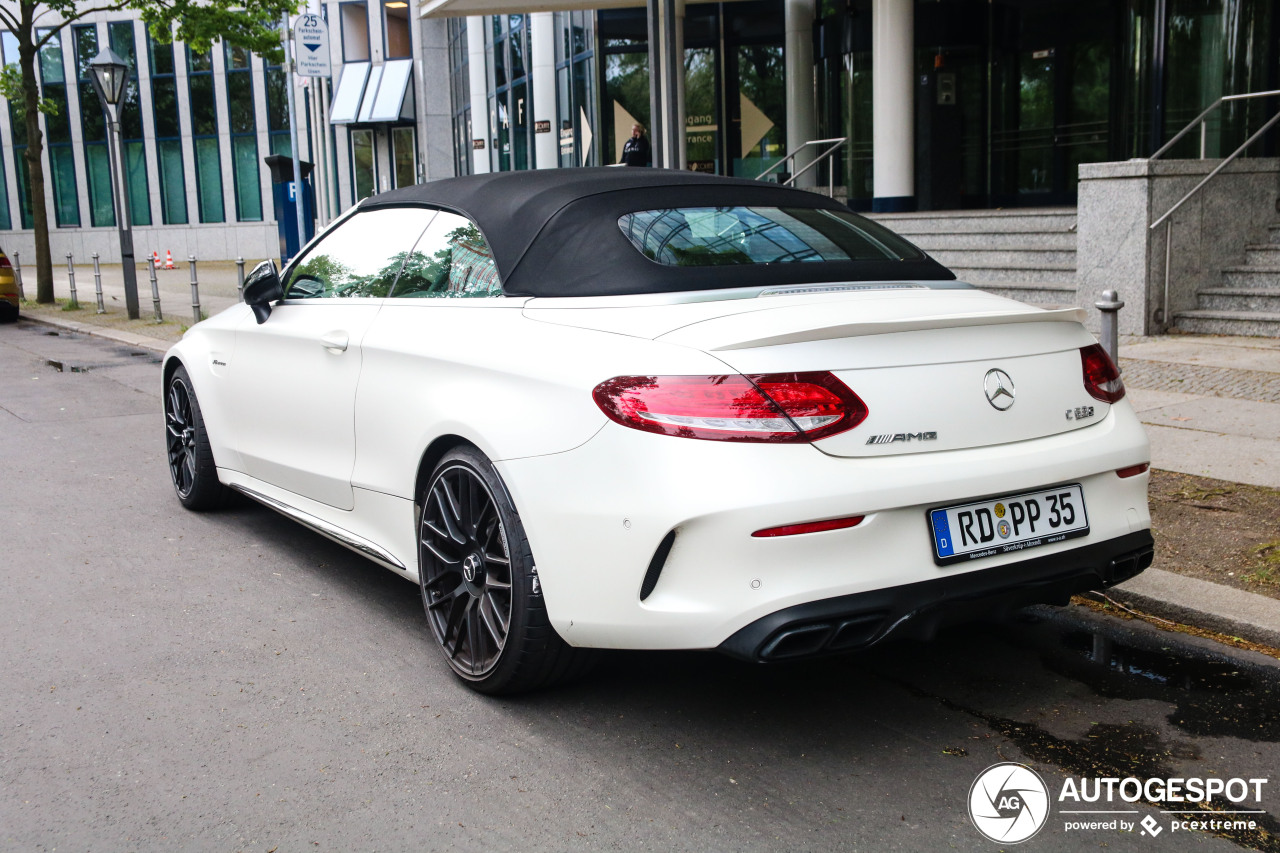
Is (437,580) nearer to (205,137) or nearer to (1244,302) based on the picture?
(1244,302)

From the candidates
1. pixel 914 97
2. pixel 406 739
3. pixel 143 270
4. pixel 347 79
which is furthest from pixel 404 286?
pixel 347 79

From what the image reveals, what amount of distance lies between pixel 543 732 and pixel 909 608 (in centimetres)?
109

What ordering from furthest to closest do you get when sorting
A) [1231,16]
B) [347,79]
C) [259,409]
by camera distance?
[347,79]
[1231,16]
[259,409]

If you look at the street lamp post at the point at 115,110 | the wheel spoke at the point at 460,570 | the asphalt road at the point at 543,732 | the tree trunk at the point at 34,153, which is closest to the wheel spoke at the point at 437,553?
the wheel spoke at the point at 460,570

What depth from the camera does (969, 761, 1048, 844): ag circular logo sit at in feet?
9.34

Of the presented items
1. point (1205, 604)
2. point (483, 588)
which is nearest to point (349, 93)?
point (483, 588)

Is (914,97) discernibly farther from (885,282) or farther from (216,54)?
(216,54)

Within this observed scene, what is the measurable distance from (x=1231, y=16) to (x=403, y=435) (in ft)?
42.6

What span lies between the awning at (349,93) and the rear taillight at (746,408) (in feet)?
124

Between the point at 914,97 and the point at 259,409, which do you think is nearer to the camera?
the point at 259,409

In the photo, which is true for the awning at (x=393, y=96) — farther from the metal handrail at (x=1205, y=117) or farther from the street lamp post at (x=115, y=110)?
the metal handrail at (x=1205, y=117)

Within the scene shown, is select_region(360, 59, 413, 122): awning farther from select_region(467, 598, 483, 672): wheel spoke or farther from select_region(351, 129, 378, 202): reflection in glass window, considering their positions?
select_region(467, 598, 483, 672): wheel spoke

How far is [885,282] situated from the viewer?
3.87 m

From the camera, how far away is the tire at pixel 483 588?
3.39 m
